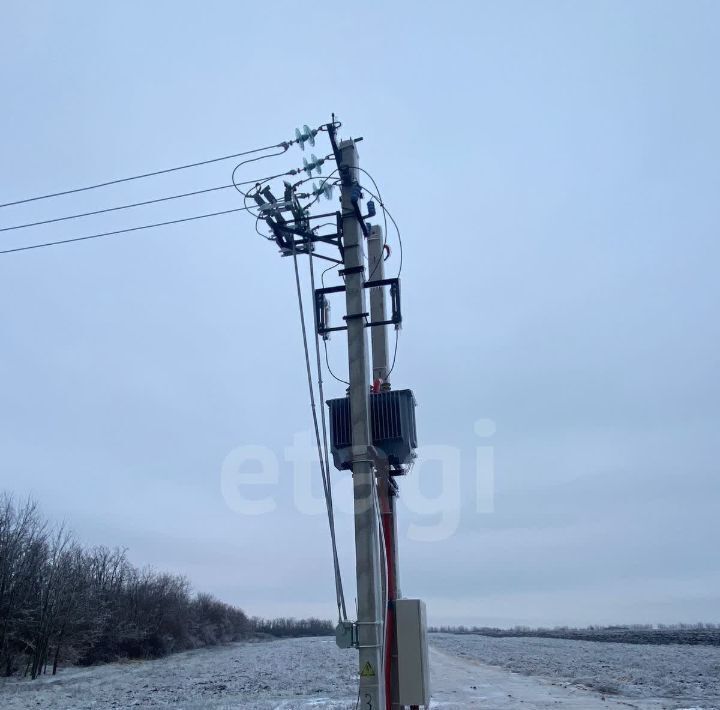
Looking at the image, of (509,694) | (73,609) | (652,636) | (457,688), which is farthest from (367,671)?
(652,636)

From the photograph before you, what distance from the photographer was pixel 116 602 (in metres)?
57.1

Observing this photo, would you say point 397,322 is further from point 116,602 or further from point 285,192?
point 116,602

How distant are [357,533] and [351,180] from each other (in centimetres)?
392

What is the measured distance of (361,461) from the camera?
7.95 metres

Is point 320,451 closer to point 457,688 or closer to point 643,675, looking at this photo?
point 457,688

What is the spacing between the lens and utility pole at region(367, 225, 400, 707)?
800 cm

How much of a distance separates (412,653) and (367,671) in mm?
568

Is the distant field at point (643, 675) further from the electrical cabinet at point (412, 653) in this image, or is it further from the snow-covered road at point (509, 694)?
the electrical cabinet at point (412, 653)

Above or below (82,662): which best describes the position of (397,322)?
above

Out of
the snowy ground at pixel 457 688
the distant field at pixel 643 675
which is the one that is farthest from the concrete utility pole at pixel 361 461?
the distant field at pixel 643 675

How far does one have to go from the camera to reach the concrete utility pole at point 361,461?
757 cm

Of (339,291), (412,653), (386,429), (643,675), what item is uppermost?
(339,291)

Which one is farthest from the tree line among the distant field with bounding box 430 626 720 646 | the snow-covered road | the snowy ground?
the distant field with bounding box 430 626 720 646

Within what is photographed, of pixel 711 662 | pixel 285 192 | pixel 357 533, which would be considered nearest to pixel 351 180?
pixel 285 192
